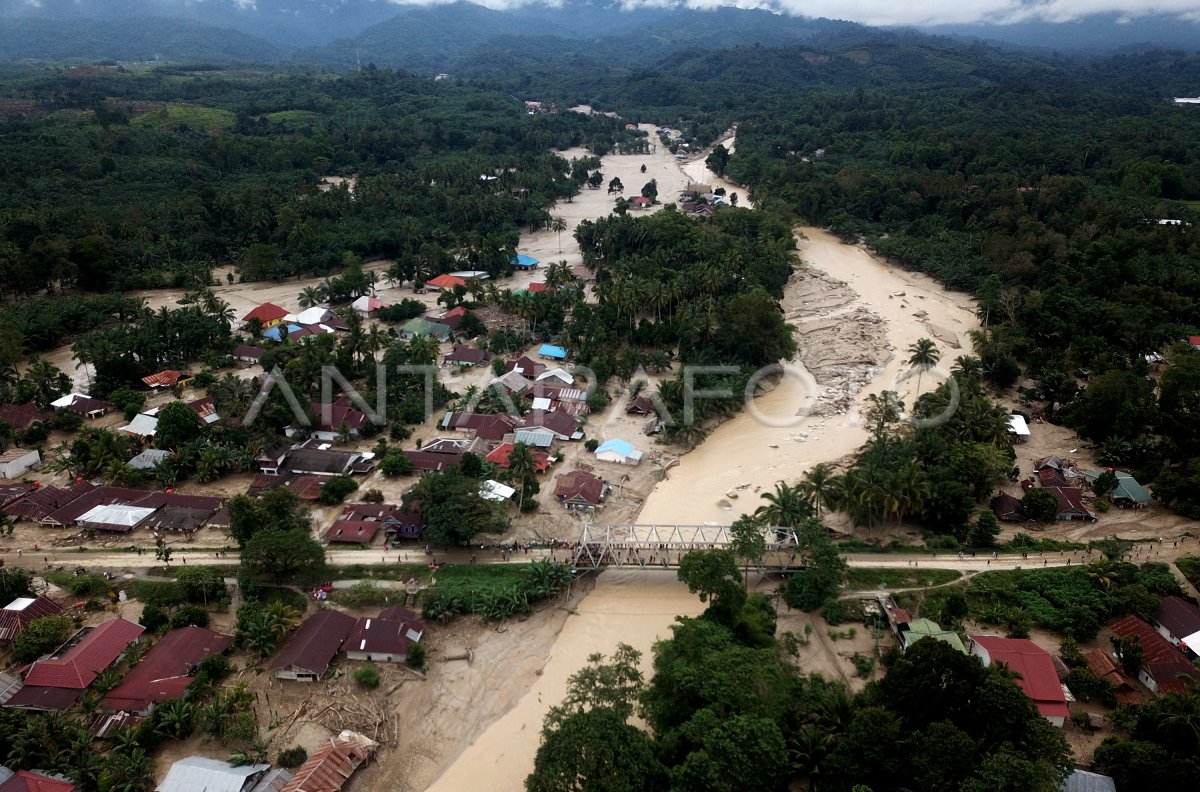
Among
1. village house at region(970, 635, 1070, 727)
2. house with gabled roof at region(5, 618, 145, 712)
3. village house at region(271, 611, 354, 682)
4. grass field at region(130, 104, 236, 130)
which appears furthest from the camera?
grass field at region(130, 104, 236, 130)

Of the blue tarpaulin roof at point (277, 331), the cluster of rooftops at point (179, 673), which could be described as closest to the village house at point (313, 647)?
the cluster of rooftops at point (179, 673)

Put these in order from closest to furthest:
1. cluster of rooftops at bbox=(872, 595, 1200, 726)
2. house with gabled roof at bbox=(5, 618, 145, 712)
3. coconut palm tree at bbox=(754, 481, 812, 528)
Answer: cluster of rooftops at bbox=(872, 595, 1200, 726)
house with gabled roof at bbox=(5, 618, 145, 712)
coconut palm tree at bbox=(754, 481, 812, 528)

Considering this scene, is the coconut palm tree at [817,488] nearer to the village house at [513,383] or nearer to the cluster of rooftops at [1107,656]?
the cluster of rooftops at [1107,656]

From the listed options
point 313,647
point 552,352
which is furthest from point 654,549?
point 552,352

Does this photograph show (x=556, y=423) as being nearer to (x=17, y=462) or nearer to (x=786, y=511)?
(x=786, y=511)

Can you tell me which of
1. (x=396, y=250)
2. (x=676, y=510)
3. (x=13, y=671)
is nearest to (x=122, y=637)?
(x=13, y=671)

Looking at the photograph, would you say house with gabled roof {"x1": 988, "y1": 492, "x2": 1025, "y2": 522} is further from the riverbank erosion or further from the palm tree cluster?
the riverbank erosion

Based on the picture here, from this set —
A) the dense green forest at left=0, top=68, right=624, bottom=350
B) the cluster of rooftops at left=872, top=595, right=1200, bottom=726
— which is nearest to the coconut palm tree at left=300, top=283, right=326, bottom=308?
the dense green forest at left=0, top=68, right=624, bottom=350
